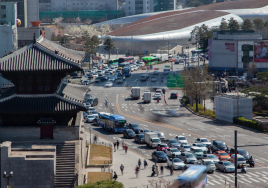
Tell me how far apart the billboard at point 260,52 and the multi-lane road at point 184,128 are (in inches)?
1020

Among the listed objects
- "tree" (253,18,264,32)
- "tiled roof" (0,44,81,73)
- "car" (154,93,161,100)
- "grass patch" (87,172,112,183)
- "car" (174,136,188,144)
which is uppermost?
"tree" (253,18,264,32)

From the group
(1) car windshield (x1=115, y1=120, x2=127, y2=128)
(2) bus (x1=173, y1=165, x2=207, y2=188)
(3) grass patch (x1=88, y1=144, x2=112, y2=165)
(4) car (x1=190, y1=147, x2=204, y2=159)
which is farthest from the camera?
(1) car windshield (x1=115, y1=120, x2=127, y2=128)

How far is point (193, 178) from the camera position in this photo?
4131cm

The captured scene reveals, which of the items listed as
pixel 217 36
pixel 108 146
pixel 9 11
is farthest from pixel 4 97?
pixel 217 36

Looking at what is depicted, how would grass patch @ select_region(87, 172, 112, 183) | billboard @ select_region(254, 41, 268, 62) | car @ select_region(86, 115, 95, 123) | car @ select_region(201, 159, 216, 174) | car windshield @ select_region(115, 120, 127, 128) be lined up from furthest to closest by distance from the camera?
1. billboard @ select_region(254, 41, 268, 62)
2. car @ select_region(86, 115, 95, 123)
3. car windshield @ select_region(115, 120, 127, 128)
4. car @ select_region(201, 159, 216, 174)
5. grass patch @ select_region(87, 172, 112, 183)

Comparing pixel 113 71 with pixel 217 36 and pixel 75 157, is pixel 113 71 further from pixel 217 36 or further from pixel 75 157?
pixel 75 157

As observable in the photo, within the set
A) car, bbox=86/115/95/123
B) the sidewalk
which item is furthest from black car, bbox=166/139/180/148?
car, bbox=86/115/95/123

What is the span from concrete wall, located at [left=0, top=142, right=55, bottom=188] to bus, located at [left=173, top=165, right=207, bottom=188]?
11.8m

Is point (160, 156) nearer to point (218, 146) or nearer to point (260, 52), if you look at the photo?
point (218, 146)

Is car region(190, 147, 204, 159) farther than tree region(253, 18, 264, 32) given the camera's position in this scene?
No

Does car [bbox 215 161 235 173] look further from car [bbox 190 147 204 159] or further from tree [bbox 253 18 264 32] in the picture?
tree [bbox 253 18 264 32]

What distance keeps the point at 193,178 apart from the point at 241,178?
12216mm

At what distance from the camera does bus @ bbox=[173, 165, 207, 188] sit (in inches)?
1594

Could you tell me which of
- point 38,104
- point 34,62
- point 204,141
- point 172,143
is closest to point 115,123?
point 172,143
